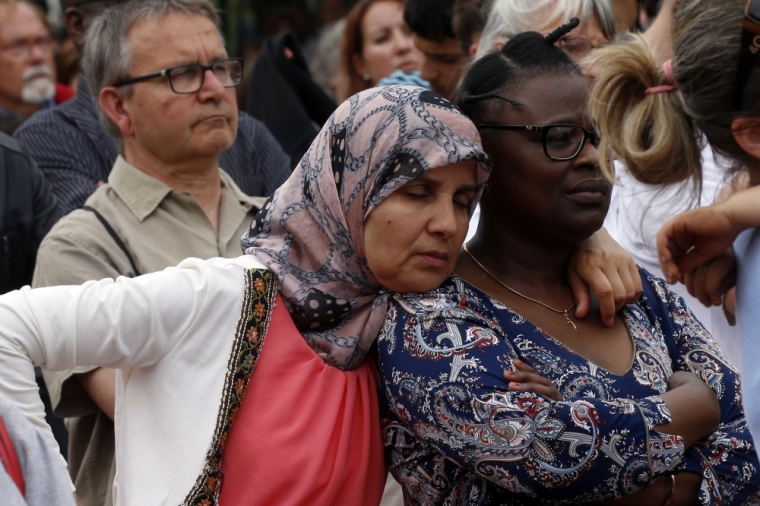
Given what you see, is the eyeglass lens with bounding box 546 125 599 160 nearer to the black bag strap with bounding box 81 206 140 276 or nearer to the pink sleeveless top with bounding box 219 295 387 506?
the pink sleeveless top with bounding box 219 295 387 506

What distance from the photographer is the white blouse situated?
2125mm

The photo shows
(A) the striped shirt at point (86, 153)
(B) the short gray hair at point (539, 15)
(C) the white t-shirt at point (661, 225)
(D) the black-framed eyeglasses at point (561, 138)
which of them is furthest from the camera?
(A) the striped shirt at point (86, 153)

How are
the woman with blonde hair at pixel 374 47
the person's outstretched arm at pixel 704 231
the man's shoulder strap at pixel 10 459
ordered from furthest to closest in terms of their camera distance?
the woman with blonde hair at pixel 374 47, the person's outstretched arm at pixel 704 231, the man's shoulder strap at pixel 10 459

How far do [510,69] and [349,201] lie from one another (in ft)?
1.67

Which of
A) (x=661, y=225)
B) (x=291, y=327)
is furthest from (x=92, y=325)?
(x=661, y=225)

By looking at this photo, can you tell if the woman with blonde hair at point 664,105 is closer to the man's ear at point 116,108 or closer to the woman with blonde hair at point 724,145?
the woman with blonde hair at point 724,145

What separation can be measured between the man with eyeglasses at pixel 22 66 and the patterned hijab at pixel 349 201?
4388 mm

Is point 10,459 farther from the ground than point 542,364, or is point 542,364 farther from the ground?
point 10,459

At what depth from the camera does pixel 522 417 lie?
2.09 metres

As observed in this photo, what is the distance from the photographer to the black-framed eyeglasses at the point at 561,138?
7.72 ft

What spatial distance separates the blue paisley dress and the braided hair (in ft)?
1.40

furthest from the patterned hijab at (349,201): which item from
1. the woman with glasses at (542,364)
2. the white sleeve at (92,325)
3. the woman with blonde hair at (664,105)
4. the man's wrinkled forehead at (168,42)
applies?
the man's wrinkled forehead at (168,42)

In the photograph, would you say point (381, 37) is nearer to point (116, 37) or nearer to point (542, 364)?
point (116, 37)

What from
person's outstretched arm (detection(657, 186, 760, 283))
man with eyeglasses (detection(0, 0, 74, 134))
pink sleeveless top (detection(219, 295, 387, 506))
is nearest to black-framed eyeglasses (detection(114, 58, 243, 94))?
pink sleeveless top (detection(219, 295, 387, 506))
